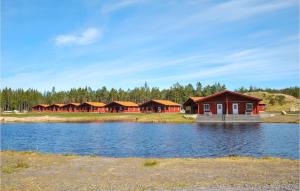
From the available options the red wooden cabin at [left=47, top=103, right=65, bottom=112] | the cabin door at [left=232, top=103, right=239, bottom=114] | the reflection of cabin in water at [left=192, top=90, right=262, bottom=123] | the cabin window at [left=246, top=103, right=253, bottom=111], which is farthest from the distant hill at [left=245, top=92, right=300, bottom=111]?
the red wooden cabin at [left=47, top=103, right=65, bottom=112]

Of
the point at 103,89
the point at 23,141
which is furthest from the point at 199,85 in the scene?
the point at 23,141

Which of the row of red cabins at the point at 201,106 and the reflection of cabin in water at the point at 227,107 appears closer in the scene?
the reflection of cabin in water at the point at 227,107

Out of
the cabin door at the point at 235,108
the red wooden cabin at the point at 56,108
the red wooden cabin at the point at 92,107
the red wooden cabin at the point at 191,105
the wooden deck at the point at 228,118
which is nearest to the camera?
the wooden deck at the point at 228,118

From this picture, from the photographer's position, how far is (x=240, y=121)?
71625mm

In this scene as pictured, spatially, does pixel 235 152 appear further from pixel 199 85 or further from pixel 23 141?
pixel 199 85

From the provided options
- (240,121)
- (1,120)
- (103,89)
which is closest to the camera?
(240,121)

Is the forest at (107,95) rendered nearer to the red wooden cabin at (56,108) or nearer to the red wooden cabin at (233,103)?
the red wooden cabin at (56,108)

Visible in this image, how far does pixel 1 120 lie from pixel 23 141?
185 feet

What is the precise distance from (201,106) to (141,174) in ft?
203

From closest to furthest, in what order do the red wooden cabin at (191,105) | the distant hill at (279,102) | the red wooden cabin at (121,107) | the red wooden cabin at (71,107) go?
the red wooden cabin at (191,105)
the distant hill at (279,102)
the red wooden cabin at (121,107)
the red wooden cabin at (71,107)

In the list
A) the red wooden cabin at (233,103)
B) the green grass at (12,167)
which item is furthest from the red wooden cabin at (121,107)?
the green grass at (12,167)

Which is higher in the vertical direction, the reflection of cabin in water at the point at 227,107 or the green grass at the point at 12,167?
the reflection of cabin in water at the point at 227,107

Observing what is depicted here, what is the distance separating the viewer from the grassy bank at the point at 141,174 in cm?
1564

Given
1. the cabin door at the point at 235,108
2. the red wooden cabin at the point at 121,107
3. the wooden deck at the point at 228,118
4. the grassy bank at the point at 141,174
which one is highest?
the red wooden cabin at the point at 121,107
